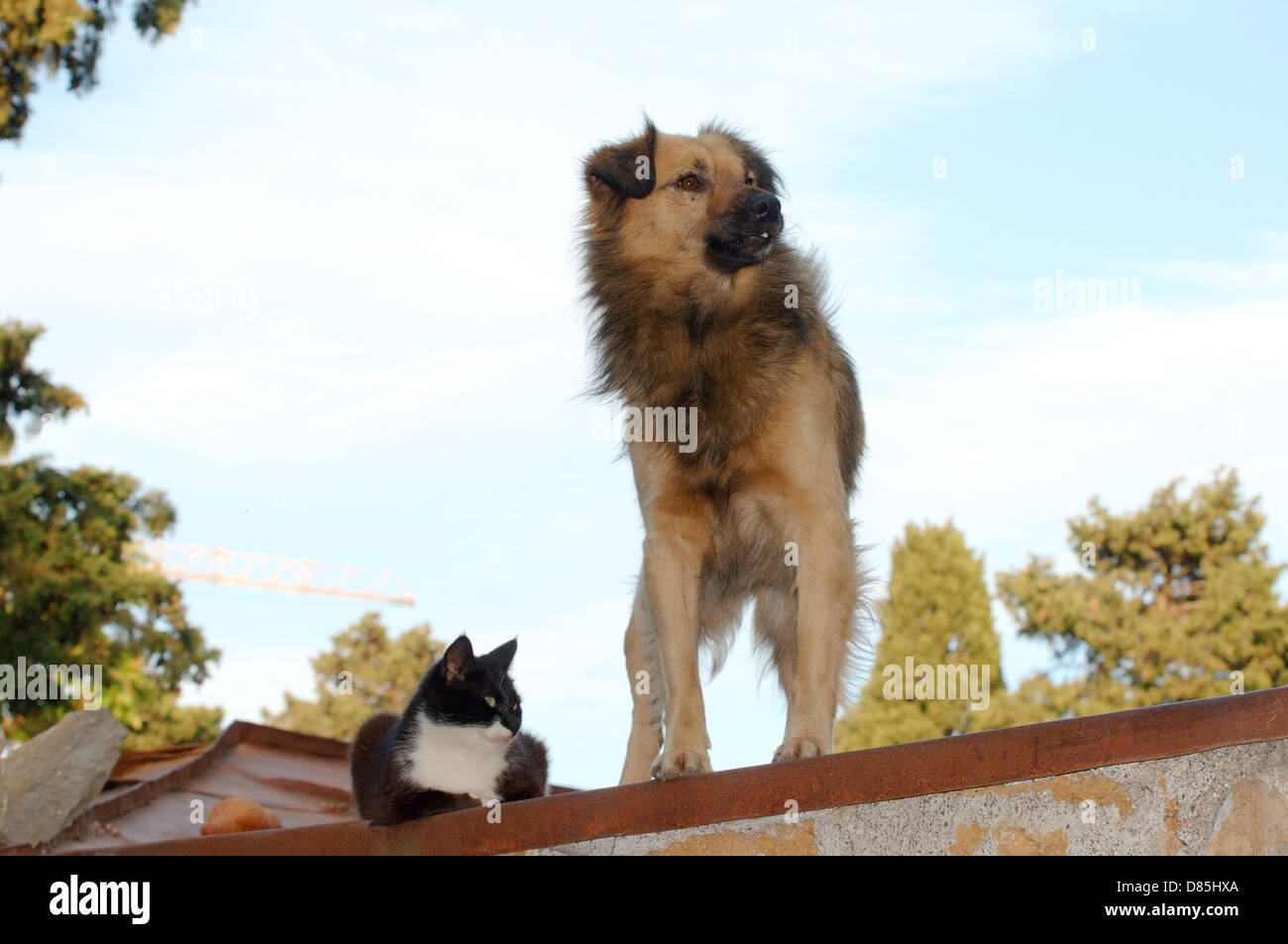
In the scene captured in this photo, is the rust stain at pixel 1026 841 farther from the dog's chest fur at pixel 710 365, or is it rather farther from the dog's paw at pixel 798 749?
the dog's chest fur at pixel 710 365

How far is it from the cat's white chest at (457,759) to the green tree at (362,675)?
774 inches

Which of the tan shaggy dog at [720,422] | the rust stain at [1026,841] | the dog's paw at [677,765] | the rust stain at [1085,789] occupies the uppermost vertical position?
the tan shaggy dog at [720,422]

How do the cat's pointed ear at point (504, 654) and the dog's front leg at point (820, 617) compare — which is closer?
the dog's front leg at point (820, 617)

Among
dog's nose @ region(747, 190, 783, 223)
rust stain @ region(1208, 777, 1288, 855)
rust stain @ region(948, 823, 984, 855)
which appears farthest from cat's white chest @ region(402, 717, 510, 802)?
rust stain @ region(1208, 777, 1288, 855)

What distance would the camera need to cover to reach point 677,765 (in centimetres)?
392

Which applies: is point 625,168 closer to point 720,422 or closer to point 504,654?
point 720,422

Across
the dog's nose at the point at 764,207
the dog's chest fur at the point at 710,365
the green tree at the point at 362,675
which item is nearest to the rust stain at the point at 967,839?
the dog's chest fur at the point at 710,365

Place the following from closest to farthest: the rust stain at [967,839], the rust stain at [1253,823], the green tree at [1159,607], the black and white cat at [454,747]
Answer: the rust stain at [1253,823] < the rust stain at [967,839] < the black and white cat at [454,747] < the green tree at [1159,607]

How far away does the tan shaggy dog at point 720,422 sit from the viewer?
4.52 metres

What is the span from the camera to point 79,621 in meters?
14.7

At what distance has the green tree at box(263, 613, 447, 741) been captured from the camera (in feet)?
79.6

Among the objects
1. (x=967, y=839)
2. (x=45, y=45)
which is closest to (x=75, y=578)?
(x=45, y=45)
